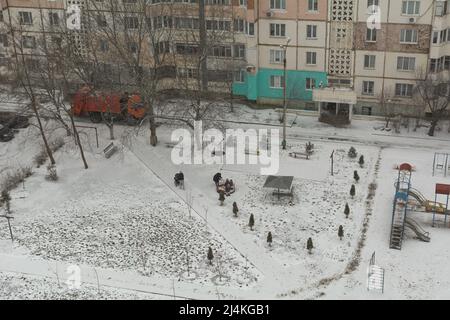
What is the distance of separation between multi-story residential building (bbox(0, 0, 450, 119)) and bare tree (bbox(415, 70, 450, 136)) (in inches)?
53.3

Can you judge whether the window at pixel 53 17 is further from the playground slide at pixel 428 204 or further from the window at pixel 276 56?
the playground slide at pixel 428 204

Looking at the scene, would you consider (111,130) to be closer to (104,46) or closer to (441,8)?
(104,46)

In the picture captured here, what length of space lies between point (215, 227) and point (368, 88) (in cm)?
2316

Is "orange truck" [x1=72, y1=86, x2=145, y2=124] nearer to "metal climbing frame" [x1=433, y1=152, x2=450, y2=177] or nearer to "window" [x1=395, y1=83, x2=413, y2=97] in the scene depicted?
"window" [x1=395, y1=83, x2=413, y2=97]

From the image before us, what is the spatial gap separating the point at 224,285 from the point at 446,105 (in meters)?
26.2

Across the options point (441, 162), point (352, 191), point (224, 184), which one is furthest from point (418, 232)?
point (224, 184)

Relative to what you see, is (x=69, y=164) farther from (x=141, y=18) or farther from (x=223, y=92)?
(x=223, y=92)

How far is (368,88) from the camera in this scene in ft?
180

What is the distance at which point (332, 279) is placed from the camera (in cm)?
3403

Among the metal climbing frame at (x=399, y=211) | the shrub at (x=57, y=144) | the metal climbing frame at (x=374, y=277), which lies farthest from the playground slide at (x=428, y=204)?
the shrub at (x=57, y=144)

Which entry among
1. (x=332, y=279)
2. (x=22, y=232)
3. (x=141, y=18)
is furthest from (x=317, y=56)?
(x=22, y=232)

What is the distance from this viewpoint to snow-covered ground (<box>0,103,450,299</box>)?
111ft

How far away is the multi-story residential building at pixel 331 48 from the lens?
168ft

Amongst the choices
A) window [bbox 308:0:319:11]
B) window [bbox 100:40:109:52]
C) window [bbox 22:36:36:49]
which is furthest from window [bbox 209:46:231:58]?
window [bbox 22:36:36:49]
